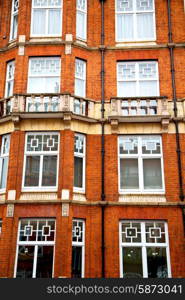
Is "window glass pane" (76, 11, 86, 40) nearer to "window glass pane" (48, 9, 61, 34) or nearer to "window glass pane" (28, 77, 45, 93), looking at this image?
"window glass pane" (48, 9, 61, 34)

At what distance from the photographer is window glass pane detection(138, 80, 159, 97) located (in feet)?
56.8

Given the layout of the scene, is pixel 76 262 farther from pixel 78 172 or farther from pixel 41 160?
pixel 41 160

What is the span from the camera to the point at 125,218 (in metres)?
15.1

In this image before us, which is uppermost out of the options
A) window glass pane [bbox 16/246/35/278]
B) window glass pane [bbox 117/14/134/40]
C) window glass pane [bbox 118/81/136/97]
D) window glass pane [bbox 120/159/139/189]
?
window glass pane [bbox 117/14/134/40]

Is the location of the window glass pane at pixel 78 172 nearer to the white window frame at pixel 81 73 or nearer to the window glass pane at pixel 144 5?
the white window frame at pixel 81 73

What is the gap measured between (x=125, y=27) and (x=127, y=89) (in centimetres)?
345

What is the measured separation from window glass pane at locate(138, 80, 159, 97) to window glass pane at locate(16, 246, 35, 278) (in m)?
8.51

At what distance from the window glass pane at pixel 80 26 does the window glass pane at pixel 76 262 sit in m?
10.1

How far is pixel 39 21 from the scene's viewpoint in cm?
1831

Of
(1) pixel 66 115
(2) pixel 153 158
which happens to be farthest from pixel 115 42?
(2) pixel 153 158

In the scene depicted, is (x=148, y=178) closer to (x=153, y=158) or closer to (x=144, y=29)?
(x=153, y=158)

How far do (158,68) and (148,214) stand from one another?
272 inches

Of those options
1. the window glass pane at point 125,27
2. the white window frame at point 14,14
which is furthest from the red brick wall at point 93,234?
the white window frame at point 14,14

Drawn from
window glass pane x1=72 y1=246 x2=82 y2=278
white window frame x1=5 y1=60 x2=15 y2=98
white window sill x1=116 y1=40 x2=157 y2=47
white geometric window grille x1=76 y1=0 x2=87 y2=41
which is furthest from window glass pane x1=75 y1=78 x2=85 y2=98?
window glass pane x1=72 y1=246 x2=82 y2=278
